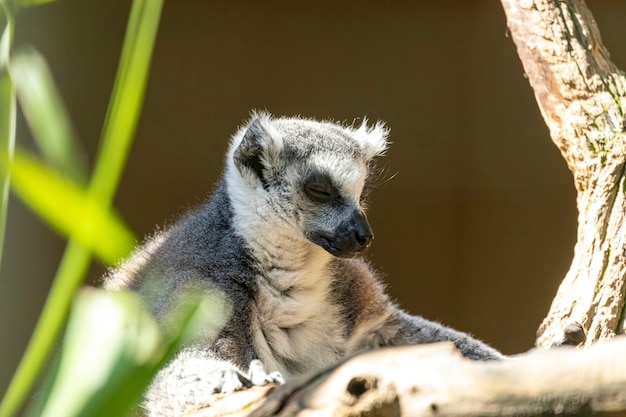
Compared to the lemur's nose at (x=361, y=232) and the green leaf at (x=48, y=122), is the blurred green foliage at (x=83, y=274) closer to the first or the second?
the green leaf at (x=48, y=122)

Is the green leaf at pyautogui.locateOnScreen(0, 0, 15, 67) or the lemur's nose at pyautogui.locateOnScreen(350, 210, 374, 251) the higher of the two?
the lemur's nose at pyautogui.locateOnScreen(350, 210, 374, 251)

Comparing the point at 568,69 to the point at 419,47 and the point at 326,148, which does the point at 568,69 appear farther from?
the point at 419,47

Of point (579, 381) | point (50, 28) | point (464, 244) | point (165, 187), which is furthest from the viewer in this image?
point (464, 244)

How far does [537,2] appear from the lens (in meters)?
3.75

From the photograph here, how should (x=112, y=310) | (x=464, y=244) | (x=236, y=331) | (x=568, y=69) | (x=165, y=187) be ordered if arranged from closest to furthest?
(x=112, y=310), (x=236, y=331), (x=568, y=69), (x=165, y=187), (x=464, y=244)

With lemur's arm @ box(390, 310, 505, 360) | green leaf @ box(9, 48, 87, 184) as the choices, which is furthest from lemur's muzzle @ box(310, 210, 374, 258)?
green leaf @ box(9, 48, 87, 184)

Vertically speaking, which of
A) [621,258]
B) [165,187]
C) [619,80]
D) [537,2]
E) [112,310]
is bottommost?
[112,310]

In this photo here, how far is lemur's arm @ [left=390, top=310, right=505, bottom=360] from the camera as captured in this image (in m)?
3.85

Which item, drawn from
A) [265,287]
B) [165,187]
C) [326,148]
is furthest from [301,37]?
[265,287]

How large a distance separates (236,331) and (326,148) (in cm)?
98

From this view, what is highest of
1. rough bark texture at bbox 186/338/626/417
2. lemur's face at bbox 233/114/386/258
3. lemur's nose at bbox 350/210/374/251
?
lemur's face at bbox 233/114/386/258

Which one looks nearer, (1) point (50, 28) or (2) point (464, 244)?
(1) point (50, 28)

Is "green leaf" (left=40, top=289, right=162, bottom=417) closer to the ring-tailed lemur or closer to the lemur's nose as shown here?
the ring-tailed lemur

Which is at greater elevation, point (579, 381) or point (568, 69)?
point (568, 69)
